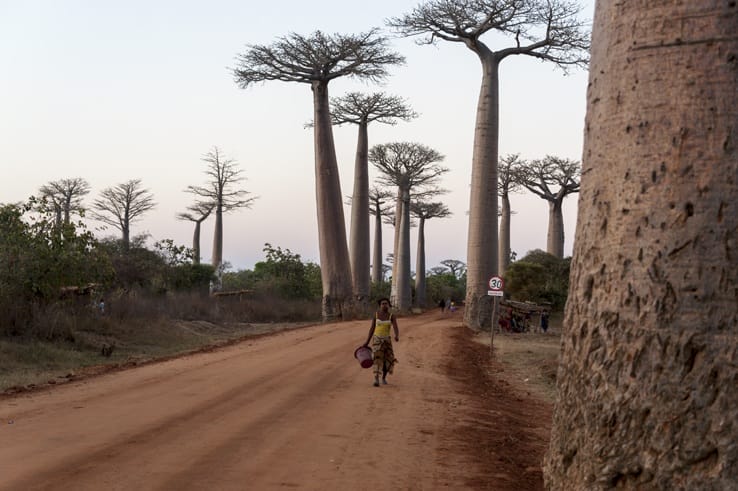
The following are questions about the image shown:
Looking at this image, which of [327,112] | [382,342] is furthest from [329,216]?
[382,342]

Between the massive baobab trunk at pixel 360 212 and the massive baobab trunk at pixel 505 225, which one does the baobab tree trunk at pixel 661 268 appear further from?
the massive baobab trunk at pixel 505 225

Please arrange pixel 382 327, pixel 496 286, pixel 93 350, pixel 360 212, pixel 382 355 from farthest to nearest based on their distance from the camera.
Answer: pixel 360 212 < pixel 496 286 < pixel 93 350 < pixel 382 327 < pixel 382 355

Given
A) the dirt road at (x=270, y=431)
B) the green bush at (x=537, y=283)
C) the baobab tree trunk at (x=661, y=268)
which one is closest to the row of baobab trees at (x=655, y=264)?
the baobab tree trunk at (x=661, y=268)

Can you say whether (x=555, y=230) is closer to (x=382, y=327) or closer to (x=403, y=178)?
(x=403, y=178)

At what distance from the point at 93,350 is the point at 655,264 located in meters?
11.5

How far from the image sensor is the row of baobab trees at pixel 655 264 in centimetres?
322

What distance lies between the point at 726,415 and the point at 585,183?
3.71 feet

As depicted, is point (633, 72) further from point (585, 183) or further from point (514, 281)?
point (514, 281)

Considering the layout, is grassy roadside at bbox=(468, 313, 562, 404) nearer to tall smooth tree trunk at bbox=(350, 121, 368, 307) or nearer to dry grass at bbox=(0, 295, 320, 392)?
dry grass at bbox=(0, 295, 320, 392)

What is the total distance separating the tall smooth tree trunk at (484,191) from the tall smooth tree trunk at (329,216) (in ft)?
16.4

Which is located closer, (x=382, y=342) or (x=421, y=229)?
(x=382, y=342)

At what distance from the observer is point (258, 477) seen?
487cm

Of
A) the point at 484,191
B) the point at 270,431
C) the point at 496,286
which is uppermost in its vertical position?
the point at 484,191

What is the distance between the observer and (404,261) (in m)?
40.1
